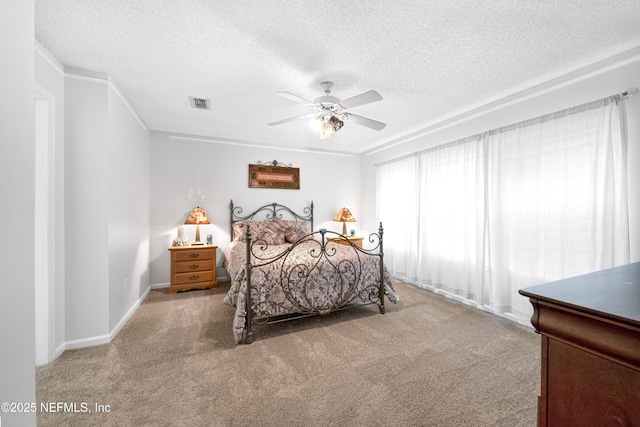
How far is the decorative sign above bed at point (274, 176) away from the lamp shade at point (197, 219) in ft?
3.42

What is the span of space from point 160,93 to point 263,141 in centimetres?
204

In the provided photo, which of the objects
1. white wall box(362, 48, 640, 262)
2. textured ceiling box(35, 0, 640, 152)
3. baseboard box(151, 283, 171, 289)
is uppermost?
textured ceiling box(35, 0, 640, 152)

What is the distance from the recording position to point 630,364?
0.55 metres

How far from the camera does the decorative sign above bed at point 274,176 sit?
192 inches

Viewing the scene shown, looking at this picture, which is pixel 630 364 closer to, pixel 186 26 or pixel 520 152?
pixel 186 26

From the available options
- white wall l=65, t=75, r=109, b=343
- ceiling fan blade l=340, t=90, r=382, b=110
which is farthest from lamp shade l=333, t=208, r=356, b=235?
white wall l=65, t=75, r=109, b=343

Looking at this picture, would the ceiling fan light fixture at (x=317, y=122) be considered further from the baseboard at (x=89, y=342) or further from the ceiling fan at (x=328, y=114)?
the baseboard at (x=89, y=342)

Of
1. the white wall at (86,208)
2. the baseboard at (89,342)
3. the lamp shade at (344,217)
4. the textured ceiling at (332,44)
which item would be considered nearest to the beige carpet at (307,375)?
the baseboard at (89,342)

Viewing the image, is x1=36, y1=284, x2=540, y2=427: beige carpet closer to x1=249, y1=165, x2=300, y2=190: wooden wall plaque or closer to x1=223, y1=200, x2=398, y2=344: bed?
x1=223, y1=200, x2=398, y2=344: bed

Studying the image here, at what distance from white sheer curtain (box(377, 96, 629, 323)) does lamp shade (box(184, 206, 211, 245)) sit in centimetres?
349

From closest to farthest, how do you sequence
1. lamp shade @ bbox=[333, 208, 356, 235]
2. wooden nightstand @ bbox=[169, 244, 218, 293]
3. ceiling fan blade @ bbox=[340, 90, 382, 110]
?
ceiling fan blade @ bbox=[340, 90, 382, 110] < wooden nightstand @ bbox=[169, 244, 218, 293] < lamp shade @ bbox=[333, 208, 356, 235]

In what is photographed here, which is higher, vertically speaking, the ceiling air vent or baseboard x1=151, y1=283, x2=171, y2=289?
the ceiling air vent

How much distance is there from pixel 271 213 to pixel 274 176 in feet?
2.41

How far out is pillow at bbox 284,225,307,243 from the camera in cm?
434
